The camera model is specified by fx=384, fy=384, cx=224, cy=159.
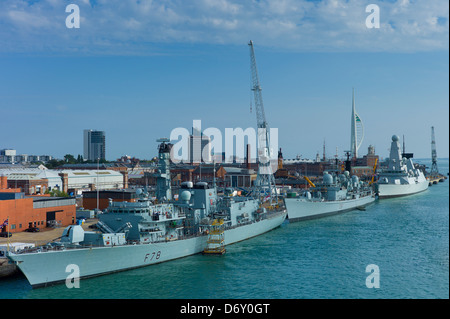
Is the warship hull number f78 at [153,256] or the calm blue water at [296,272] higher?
the warship hull number f78 at [153,256]

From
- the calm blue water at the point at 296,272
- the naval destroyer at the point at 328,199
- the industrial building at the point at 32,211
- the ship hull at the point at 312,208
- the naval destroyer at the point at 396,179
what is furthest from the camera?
the naval destroyer at the point at 396,179

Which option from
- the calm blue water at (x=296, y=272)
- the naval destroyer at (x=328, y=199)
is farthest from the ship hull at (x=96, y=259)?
the naval destroyer at (x=328, y=199)

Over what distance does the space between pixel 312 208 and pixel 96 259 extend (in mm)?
39623

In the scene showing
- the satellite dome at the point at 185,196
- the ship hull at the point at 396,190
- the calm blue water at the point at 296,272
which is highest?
the satellite dome at the point at 185,196

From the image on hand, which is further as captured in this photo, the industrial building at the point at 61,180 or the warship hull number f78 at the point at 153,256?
the industrial building at the point at 61,180

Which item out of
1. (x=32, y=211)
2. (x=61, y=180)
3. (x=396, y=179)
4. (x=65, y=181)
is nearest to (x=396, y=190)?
(x=396, y=179)

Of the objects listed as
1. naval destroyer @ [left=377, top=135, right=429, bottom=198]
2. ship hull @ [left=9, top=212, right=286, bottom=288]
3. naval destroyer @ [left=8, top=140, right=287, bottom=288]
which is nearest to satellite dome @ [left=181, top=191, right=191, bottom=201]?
naval destroyer @ [left=8, top=140, right=287, bottom=288]

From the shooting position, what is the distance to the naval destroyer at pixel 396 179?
9400 centimetres

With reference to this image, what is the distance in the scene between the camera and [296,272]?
31000 mm

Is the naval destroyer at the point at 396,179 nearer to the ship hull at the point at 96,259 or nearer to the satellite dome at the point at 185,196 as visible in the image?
the satellite dome at the point at 185,196

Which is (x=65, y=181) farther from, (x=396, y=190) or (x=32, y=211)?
(x=396, y=190)

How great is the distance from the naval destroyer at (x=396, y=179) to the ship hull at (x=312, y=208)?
26.1 m
